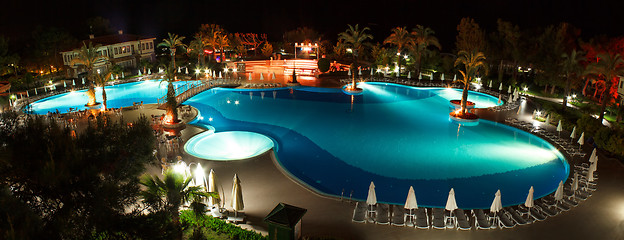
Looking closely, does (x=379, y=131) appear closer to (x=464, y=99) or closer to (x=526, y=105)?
(x=464, y=99)

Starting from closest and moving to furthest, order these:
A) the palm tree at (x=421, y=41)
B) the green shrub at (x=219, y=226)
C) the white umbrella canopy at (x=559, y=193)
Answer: the green shrub at (x=219, y=226)
the white umbrella canopy at (x=559, y=193)
the palm tree at (x=421, y=41)

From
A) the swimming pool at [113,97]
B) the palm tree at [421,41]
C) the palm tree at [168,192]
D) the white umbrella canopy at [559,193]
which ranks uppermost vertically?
the palm tree at [421,41]

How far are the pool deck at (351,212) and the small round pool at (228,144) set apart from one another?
8.21 feet

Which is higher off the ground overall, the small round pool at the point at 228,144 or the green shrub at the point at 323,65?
the green shrub at the point at 323,65

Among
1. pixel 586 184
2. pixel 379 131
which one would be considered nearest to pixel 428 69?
pixel 379 131

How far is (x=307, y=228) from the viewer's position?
12.0 meters

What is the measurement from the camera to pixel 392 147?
2069 cm

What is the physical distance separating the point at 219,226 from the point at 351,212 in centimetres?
425

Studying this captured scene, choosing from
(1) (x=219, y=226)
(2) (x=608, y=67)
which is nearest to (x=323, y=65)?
(2) (x=608, y=67)

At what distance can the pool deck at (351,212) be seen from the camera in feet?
39.0

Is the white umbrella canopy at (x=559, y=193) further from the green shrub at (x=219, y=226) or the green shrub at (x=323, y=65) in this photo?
the green shrub at (x=323, y=65)

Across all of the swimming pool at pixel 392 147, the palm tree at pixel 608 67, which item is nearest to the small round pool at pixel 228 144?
the swimming pool at pixel 392 147

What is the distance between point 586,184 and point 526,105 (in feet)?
48.8

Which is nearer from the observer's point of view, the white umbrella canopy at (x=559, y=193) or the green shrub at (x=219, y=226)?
the green shrub at (x=219, y=226)
